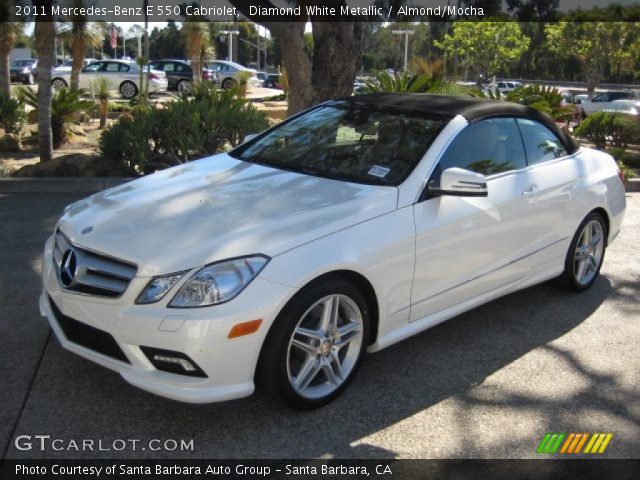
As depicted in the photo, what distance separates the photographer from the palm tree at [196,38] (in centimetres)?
2786

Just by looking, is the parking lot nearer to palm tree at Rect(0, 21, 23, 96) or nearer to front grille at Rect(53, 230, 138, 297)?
front grille at Rect(53, 230, 138, 297)

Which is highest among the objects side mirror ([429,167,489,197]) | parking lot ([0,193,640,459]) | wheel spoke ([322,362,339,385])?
side mirror ([429,167,489,197])

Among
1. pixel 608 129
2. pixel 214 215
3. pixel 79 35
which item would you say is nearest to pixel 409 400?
pixel 214 215

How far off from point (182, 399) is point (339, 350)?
0.94 m

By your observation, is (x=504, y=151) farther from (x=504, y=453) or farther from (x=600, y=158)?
(x=504, y=453)

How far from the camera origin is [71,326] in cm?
349

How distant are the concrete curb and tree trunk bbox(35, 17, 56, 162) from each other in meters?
2.09

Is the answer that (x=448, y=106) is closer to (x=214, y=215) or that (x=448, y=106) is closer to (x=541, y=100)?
(x=214, y=215)

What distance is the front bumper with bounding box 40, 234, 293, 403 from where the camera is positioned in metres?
3.12

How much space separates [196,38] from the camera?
27.9 metres

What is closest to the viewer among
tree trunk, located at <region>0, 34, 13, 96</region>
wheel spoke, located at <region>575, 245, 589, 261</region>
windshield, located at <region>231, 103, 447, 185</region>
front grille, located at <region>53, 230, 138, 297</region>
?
front grille, located at <region>53, 230, 138, 297</region>

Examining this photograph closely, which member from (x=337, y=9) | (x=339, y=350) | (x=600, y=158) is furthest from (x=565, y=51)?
(x=339, y=350)

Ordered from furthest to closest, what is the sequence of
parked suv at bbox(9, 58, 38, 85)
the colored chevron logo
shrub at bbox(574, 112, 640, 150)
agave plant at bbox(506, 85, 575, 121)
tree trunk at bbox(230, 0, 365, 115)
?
parked suv at bbox(9, 58, 38, 85) → shrub at bbox(574, 112, 640, 150) → agave plant at bbox(506, 85, 575, 121) → tree trunk at bbox(230, 0, 365, 115) → the colored chevron logo

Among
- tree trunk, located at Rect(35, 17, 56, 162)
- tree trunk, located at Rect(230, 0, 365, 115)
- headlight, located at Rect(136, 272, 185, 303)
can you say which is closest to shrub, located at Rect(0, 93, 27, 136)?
tree trunk, located at Rect(35, 17, 56, 162)
